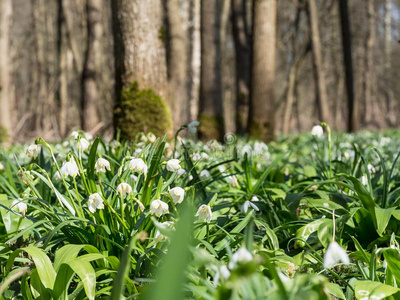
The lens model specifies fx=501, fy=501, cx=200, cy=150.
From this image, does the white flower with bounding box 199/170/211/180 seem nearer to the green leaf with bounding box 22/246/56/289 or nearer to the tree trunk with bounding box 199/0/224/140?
the green leaf with bounding box 22/246/56/289

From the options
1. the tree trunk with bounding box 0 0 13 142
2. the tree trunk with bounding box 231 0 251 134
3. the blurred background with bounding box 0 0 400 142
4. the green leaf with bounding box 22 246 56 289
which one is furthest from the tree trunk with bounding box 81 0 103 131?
the green leaf with bounding box 22 246 56 289

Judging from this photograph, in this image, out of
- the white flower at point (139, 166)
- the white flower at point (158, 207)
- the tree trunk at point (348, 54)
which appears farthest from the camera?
the tree trunk at point (348, 54)

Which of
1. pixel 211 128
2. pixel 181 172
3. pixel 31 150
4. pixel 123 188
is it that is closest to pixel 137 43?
pixel 181 172

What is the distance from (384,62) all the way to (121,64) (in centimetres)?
2799

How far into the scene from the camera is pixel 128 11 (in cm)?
525

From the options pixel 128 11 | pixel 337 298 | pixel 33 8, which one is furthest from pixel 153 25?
pixel 33 8

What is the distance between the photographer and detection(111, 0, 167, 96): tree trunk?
17.3 feet

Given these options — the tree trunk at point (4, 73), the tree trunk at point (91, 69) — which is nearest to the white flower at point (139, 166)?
the tree trunk at point (4, 73)

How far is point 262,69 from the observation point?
9.26 metres

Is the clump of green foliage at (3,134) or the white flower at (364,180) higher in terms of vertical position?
the white flower at (364,180)

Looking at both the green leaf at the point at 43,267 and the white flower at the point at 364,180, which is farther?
the white flower at the point at 364,180

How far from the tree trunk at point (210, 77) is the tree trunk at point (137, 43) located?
4.73m

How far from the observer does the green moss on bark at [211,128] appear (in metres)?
10.1

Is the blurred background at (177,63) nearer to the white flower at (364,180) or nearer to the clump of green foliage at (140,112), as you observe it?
the clump of green foliage at (140,112)
